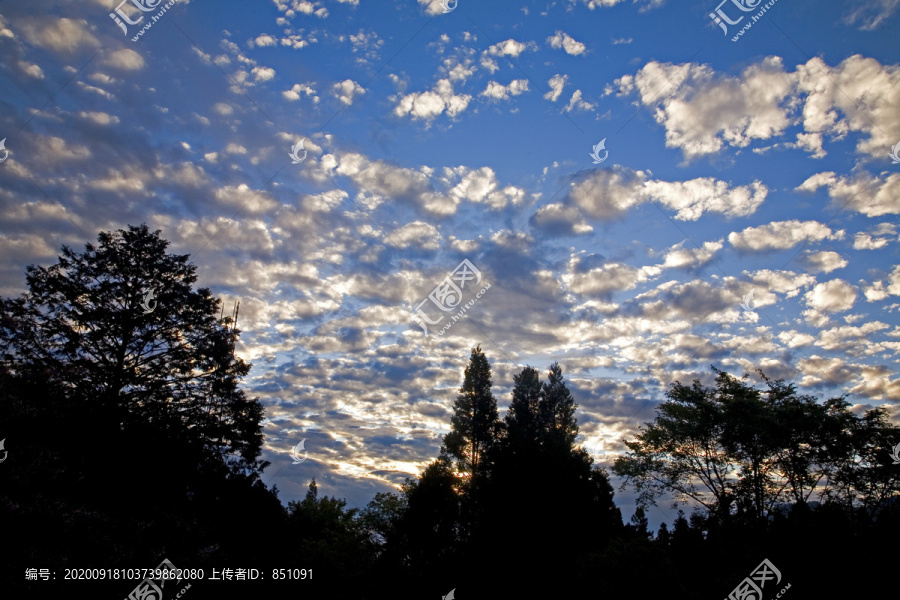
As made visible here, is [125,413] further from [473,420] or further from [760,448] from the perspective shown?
[760,448]

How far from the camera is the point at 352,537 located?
100 feet

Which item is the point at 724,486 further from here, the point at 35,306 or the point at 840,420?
the point at 35,306

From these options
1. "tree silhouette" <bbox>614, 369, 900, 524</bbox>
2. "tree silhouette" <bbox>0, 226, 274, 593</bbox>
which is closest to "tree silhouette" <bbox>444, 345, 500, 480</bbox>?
"tree silhouette" <bbox>614, 369, 900, 524</bbox>

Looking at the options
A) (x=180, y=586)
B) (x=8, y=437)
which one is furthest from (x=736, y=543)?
(x=8, y=437)

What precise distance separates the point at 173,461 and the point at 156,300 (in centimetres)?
738

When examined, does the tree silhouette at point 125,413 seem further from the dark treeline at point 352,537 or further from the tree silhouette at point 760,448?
the tree silhouette at point 760,448

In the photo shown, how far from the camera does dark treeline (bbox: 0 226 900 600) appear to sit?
1408cm

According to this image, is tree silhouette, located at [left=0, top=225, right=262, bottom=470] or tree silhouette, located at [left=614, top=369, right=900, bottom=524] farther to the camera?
tree silhouette, located at [left=614, top=369, right=900, bottom=524]

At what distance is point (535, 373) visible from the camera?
4406 centimetres

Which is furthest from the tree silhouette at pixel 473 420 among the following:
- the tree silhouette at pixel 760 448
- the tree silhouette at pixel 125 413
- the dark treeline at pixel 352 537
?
the tree silhouette at pixel 125 413

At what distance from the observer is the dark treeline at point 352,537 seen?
14078 mm

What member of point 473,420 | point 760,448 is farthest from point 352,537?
point 760,448

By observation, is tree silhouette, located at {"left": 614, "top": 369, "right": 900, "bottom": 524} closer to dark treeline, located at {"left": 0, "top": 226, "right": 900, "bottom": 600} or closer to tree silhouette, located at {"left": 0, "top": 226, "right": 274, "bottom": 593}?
dark treeline, located at {"left": 0, "top": 226, "right": 900, "bottom": 600}

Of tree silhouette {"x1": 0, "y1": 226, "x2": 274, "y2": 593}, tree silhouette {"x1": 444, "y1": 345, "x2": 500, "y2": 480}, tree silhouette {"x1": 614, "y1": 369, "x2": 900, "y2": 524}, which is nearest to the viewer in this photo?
tree silhouette {"x1": 0, "y1": 226, "x2": 274, "y2": 593}
